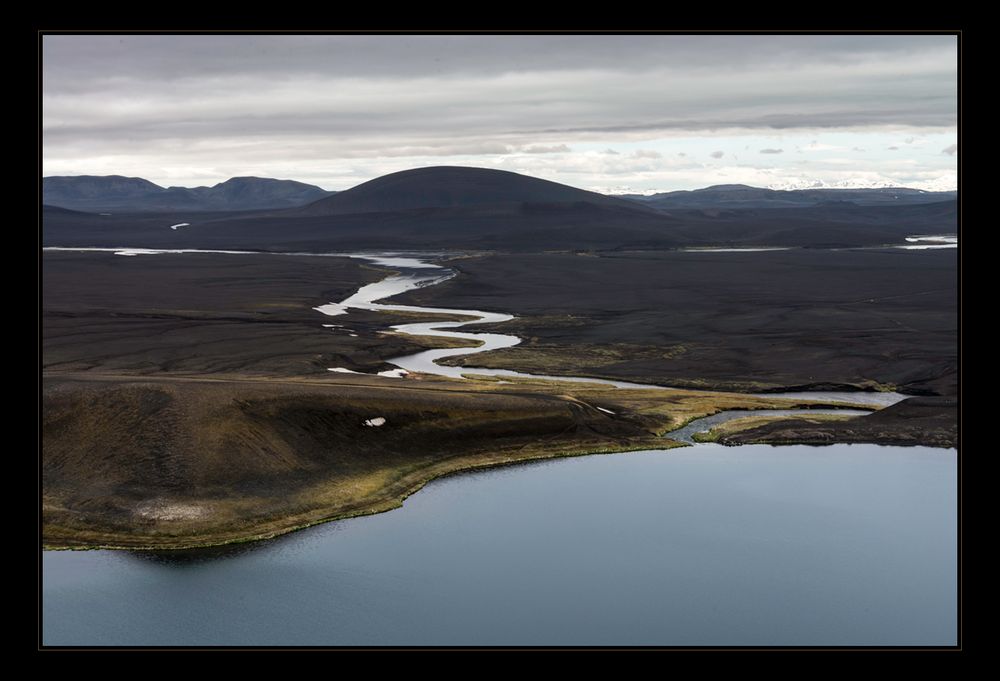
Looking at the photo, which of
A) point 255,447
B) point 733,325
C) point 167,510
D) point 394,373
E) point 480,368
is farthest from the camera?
point 733,325

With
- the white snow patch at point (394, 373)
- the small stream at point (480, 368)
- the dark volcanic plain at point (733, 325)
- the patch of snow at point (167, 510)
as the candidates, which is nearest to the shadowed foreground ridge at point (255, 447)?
the patch of snow at point (167, 510)

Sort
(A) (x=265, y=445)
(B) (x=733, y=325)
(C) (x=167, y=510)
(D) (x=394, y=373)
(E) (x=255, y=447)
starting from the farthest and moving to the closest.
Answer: (B) (x=733, y=325), (D) (x=394, y=373), (A) (x=265, y=445), (E) (x=255, y=447), (C) (x=167, y=510)

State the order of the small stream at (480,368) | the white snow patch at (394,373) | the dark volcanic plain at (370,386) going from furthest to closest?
the white snow patch at (394,373)
the small stream at (480,368)
the dark volcanic plain at (370,386)

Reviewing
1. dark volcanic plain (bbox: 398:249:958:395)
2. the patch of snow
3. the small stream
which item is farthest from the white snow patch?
the patch of snow

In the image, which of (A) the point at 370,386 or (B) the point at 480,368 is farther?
(B) the point at 480,368

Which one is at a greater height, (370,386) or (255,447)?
(370,386)

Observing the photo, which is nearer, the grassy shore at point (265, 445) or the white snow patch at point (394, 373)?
the grassy shore at point (265, 445)

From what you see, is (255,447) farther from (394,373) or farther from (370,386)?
(394,373)

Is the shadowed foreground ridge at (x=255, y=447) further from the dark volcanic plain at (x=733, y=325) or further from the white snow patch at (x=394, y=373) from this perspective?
the dark volcanic plain at (x=733, y=325)

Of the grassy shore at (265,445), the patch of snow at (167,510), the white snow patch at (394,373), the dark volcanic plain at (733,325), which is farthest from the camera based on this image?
the dark volcanic plain at (733,325)

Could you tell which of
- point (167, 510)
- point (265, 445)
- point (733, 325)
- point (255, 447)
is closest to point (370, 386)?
point (265, 445)

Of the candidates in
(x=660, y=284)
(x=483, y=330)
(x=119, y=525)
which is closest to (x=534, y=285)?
(x=660, y=284)
